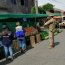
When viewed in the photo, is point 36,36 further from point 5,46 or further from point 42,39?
point 5,46

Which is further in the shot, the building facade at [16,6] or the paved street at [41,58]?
the building facade at [16,6]

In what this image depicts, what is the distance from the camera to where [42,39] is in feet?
78.6

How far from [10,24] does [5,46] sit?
5944 mm

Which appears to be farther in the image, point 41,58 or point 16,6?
point 16,6

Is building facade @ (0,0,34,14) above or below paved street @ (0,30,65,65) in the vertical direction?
above

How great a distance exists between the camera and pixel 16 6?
144ft

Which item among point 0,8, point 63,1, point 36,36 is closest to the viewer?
point 36,36

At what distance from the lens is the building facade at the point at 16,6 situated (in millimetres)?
39188

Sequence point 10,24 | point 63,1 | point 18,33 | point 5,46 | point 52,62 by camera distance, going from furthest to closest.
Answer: point 63,1 < point 10,24 < point 18,33 < point 5,46 < point 52,62

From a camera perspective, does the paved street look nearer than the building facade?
Yes

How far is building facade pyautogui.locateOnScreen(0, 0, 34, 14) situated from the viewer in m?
39.2

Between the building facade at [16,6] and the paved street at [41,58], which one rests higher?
the building facade at [16,6]

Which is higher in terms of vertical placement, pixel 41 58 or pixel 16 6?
pixel 16 6

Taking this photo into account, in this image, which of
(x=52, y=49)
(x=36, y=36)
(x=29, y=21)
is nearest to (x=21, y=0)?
(x=29, y=21)
